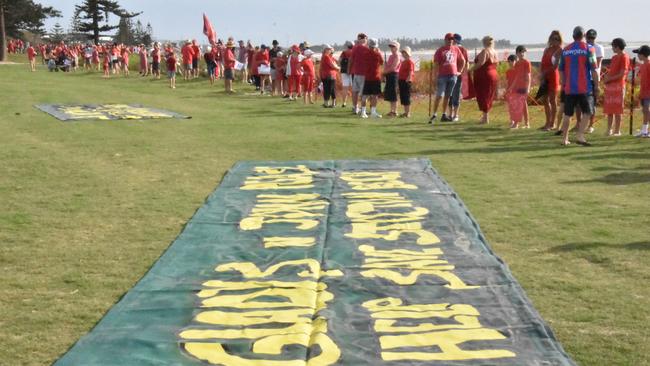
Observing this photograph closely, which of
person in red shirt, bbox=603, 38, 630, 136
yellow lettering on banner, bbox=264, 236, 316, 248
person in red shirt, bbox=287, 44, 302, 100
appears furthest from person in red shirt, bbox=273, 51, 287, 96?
yellow lettering on banner, bbox=264, 236, 316, 248

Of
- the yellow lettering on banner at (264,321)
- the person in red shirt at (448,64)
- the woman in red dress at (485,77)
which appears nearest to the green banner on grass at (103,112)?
the person in red shirt at (448,64)

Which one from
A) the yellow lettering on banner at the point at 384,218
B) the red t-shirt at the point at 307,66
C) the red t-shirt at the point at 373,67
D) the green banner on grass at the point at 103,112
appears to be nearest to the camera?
the yellow lettering on banner at the point at 384,218

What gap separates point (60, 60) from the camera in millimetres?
43031

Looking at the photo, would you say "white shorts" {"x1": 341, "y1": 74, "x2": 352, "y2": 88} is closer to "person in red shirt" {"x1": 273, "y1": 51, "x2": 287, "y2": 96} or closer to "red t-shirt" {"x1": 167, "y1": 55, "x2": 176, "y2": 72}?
"person in red shirt" {"x1": 273, "y1": 51, "x2": 287, "y2": 96}

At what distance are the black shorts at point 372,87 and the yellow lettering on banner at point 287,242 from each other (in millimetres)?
11121

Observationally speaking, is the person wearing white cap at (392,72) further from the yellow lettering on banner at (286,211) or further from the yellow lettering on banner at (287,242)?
the yellow lettering on banner at (287,242)

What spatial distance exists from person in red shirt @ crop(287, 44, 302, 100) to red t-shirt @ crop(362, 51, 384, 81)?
466cm

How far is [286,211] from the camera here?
287 inches

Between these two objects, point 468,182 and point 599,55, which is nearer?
point 468,182

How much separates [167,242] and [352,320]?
93.9 inches

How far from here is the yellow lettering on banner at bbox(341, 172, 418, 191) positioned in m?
8.45

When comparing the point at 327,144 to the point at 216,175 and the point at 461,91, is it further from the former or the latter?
the point at 461,91

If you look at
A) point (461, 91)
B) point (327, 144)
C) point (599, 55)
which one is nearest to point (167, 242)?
point (327, 144)

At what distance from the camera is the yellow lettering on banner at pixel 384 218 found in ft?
20.8
